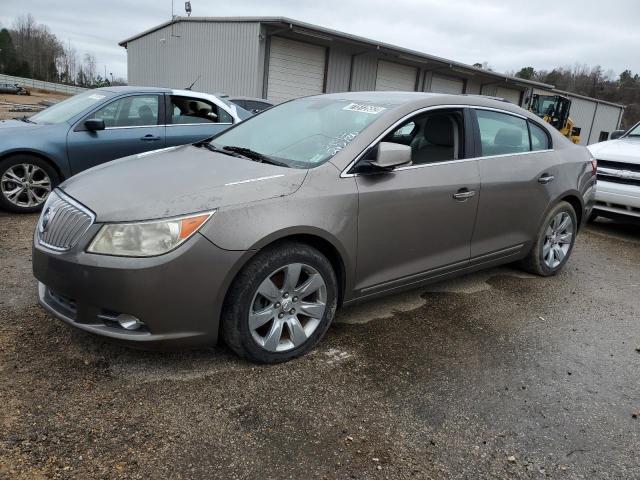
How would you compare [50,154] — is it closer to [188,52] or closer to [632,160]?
[632,160]

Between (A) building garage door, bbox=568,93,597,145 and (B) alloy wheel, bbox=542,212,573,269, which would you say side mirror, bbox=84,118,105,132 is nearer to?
(B) alloy wheel, bbox=542,212,573,269

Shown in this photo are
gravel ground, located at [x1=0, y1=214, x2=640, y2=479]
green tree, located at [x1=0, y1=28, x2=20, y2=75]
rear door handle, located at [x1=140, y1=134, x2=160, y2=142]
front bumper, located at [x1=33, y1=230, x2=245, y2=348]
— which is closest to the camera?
gravel ground, located at [x1=0, y1=214, x2=640, y2=479]

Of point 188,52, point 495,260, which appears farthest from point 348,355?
point 188,52

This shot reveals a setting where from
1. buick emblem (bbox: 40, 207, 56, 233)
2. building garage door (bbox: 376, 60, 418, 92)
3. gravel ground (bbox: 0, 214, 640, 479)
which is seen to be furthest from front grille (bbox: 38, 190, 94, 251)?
building garage door (bbox: 376, 60, 418, 92)

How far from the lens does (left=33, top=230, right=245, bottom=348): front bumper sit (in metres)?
2.45

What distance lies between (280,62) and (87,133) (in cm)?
1373

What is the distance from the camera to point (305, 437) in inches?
93.5

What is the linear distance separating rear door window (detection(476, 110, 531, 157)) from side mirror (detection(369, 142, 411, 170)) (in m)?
1.03

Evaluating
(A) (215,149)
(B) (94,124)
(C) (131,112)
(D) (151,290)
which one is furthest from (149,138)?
(D) (151,290)

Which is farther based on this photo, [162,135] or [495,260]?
[162,135]

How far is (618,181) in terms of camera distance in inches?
265

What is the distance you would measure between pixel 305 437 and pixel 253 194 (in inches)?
49.4

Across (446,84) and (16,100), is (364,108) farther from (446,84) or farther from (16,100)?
(16,100)

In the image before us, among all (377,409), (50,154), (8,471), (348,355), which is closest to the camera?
(8,471)
